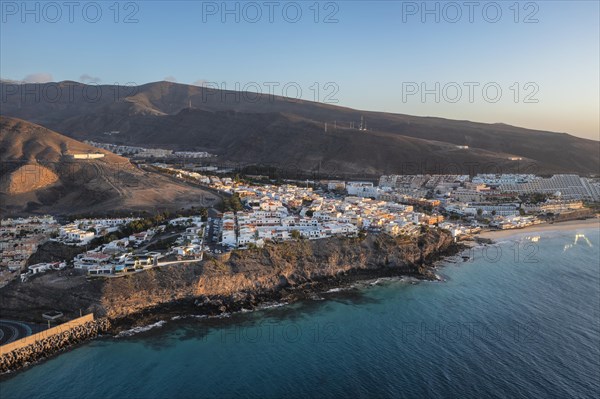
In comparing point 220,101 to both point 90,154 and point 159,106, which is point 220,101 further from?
point 90,154

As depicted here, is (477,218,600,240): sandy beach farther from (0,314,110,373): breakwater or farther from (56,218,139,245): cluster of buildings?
(0,314,110,373): breakwater

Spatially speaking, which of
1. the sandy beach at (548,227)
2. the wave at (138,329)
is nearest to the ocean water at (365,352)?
the wave at (138,329)

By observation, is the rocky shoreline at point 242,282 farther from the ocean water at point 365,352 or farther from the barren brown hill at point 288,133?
the barren brown hill at point 288,133

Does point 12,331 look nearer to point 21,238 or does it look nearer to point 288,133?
point 21,238

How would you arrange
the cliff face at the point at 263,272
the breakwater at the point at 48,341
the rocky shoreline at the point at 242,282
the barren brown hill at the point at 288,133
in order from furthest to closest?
the barren brown hill at the point at 288,133 → the cliff face at the point at 263,272 → the rocky shoreline at the point at 242,282 → the breakwater at the point at 48,341

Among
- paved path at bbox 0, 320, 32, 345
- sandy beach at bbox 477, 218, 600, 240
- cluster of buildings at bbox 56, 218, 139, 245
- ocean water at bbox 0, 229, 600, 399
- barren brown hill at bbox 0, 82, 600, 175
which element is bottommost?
ocean water at bbox 0, 229, 600, 399

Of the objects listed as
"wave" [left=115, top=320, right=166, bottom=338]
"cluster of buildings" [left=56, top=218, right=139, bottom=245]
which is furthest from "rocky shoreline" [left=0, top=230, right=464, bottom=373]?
"cluster of buildings" [left=56, top=218, right=139, bottom=245]

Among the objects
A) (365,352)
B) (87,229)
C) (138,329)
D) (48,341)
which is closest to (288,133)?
(87,229)
